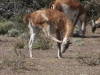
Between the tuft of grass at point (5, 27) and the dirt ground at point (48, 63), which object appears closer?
the dirt ground at point (48, 63)

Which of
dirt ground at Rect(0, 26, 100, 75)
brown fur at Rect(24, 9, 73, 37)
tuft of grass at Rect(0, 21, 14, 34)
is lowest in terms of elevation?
tuft of grass at Rect(0, 21, 14, 34)

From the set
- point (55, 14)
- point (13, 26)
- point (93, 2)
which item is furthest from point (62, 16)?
point (93, 2)

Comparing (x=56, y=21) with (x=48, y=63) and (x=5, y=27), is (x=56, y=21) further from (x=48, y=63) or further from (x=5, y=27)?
(x=5, y=27)

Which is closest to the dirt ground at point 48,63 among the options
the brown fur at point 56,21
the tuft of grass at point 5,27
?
the brown fur at point 56,21

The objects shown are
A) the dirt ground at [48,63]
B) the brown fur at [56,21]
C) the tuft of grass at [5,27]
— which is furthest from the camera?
the tuft of grass at [5,27]

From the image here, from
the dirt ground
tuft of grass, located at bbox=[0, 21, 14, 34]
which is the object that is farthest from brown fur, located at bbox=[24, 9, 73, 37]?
tuft of grass, located at bbox=[0, 21, 14, 34]

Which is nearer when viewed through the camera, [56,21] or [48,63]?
[48,63]

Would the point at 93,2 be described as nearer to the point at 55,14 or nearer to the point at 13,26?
the point at 13,26

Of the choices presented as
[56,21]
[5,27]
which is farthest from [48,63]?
[5,27]

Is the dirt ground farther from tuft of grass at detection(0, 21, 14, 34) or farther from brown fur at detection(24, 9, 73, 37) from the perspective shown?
tuft of grass at detection(0, 21, 14, 34)

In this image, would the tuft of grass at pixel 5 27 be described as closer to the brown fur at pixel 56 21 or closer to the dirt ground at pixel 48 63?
the dirt ground at pixel 48 63

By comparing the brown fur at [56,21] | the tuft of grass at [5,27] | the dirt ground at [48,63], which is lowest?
the tuft of grass at [5,27]

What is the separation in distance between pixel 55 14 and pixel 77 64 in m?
1.82

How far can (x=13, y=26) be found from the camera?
20.5 m
